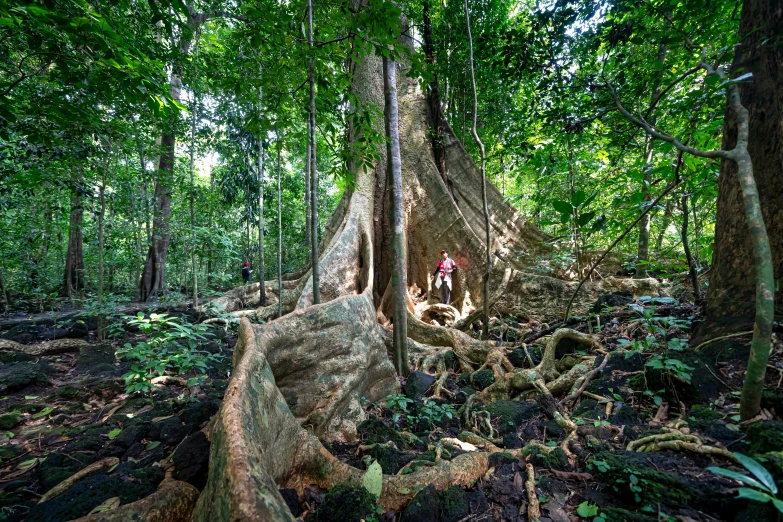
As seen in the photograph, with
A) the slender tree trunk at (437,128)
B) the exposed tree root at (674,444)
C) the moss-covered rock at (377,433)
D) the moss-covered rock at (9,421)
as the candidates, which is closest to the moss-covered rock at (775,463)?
the exposed tree root at (674,444)

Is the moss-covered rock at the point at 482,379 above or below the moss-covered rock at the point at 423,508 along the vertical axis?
above

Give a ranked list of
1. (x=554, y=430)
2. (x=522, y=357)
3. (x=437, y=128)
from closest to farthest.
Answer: (x=554, y=430) < (x=522, y=357) < (x=437, y=128)

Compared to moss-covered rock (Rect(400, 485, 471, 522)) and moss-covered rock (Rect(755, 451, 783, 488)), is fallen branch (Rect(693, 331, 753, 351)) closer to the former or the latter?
moss-covered rock (Rect(755, 451, 783, 488))

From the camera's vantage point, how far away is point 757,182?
9.07 feet

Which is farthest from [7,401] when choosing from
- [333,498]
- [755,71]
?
→ [755,71]

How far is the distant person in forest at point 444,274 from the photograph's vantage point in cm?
707

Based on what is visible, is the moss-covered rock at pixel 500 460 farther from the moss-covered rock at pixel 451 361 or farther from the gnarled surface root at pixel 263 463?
the moss-covered rock at pixel 451 361

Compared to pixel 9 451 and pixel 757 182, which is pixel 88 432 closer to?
pixel 9 451

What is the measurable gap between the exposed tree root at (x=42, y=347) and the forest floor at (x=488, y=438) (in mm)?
1242

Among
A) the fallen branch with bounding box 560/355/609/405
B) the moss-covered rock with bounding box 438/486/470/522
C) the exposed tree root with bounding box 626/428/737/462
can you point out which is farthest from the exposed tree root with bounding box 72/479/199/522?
the fallen branch with bounding box 560/355/609/405

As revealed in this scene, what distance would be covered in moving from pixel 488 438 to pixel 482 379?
131cm

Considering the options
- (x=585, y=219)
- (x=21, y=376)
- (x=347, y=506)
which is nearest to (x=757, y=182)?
(x=585, y=219)

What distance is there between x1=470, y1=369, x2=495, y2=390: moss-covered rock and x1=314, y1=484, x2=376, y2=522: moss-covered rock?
2498 millimetres

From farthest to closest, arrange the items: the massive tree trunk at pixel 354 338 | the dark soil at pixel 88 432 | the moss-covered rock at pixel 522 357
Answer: the moss-covered rock at pixel 522 357, the dark soil at pixel 88 432, the massive tree trunk at pixel 354 338
